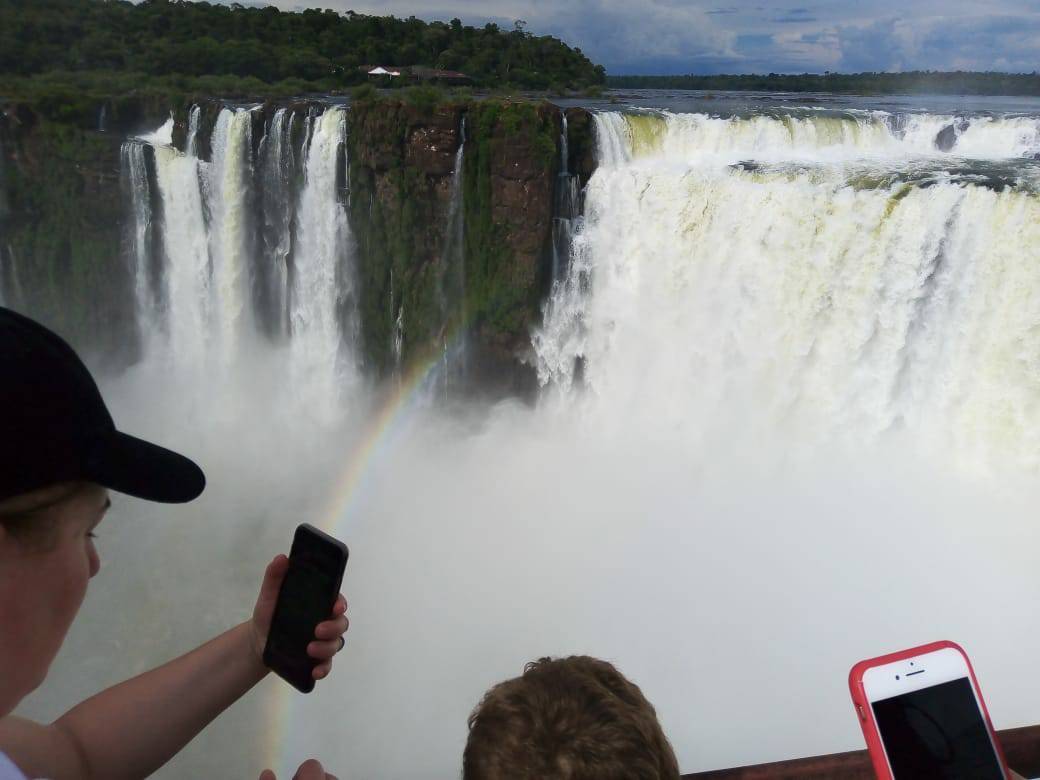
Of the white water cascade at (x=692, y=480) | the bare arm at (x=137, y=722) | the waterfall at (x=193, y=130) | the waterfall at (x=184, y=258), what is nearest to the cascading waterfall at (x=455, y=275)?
the white water cascade at (x=692, y=480)

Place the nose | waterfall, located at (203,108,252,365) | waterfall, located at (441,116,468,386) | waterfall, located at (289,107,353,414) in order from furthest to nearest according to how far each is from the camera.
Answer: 1. waterfall, located at (203,108,252,365)
2. waterfall, located at (289,107,353,414)
3. waterfall, located at (441,116,468,386)
4. the nose

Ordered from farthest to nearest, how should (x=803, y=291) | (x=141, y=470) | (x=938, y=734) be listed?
(x=803, y=291) < (x=938, y=734) < (x=141, y=470)

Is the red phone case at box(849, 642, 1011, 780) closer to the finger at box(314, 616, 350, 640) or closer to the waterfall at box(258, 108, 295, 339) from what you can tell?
the finger at box(314, 616, 350, 640)

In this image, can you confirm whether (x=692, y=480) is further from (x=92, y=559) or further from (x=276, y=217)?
(x=92, y=559)

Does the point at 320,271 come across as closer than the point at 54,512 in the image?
No

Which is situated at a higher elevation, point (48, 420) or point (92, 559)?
point (48, 420)

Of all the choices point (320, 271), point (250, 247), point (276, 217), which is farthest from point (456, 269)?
point (250, 247)

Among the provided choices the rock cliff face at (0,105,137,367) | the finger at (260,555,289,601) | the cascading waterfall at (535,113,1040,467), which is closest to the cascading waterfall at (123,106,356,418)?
the rock cliff face at (0,105,137,367)

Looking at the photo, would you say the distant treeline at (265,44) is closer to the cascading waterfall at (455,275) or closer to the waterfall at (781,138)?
the cascading waterfall at (455,275)
